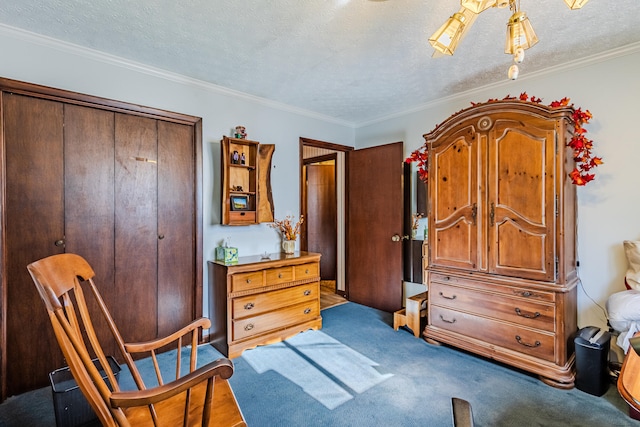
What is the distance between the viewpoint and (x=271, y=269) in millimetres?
3086

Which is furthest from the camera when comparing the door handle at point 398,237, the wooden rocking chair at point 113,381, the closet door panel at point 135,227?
the door handle at point 398,237

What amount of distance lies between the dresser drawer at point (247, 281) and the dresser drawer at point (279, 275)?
80 millimetres

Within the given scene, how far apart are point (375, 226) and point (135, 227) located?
108 inches

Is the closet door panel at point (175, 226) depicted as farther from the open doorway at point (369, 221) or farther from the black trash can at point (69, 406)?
the open doorway at point (369, 221)

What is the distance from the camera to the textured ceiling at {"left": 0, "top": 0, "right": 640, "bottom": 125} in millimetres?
1973

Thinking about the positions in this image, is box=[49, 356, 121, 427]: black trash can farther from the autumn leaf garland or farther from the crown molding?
the autumn leaf garland

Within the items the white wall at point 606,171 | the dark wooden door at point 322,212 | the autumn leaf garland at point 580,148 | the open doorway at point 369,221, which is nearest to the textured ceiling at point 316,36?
the white wall at point 606,171

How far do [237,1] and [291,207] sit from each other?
233 centimetres

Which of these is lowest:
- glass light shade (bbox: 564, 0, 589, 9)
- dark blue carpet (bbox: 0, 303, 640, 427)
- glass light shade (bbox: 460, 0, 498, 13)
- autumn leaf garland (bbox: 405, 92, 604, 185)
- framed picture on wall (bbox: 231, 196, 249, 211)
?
dark blue carpet (bbox: 0, 303, 640, 427)

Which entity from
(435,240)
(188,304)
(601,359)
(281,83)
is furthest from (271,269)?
(601,359)

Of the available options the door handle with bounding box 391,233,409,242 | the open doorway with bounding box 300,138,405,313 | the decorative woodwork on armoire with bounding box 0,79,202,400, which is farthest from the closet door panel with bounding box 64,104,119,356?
the door handle with bounding box 391,233,409,242

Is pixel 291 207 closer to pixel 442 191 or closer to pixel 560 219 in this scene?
pixel 442 191

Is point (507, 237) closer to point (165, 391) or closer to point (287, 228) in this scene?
point (287, 228)

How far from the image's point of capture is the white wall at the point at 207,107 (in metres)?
2.32
